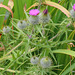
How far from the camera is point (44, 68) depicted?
4.19 feet

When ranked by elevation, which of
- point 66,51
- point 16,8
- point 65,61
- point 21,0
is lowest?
point 65,61

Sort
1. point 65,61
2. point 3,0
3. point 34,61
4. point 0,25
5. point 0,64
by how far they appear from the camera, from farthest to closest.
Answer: point 3,0, point 0,25, point 65,61, point 0,64, point 34,61

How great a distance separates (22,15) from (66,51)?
1048 mm

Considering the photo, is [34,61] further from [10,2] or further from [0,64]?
[10,2]

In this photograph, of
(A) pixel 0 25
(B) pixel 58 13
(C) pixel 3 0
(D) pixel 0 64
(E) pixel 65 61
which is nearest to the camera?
(D) pixel 0 64

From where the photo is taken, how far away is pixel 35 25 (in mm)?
1240

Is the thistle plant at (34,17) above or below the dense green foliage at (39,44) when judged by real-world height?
above

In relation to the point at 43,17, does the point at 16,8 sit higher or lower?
higher

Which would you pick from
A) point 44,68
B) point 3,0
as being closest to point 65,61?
point 44,68

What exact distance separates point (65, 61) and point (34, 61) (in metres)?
0.62

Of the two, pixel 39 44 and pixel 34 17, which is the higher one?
pixel 34 17

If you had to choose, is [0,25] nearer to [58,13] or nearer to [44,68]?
[58,13]

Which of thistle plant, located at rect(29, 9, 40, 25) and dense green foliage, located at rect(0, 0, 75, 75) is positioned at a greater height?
thistle plant, located at rect(29, 9, 40, 25)

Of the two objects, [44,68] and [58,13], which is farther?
[58,13]
